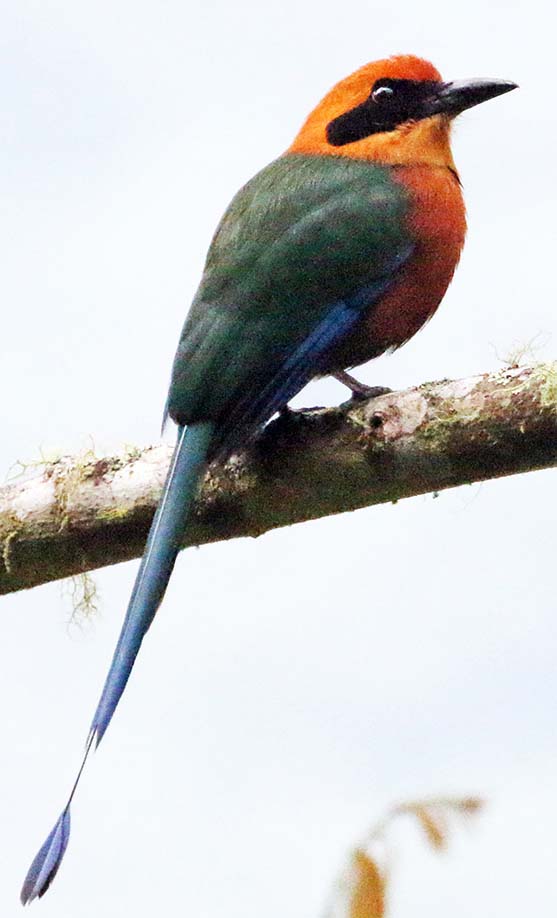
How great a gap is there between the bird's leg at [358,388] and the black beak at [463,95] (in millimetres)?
1097

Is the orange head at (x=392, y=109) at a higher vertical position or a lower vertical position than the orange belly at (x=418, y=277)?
higher

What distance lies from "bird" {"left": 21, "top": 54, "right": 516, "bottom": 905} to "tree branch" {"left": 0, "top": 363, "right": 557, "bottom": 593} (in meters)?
0.10

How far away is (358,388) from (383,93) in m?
1.25

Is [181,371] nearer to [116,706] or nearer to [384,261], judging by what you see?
[384,261]

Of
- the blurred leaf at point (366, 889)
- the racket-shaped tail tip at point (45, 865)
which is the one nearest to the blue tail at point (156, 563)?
the racket-shaped tail tip at point (45, 865)

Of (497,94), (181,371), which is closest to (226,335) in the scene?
(181,371)

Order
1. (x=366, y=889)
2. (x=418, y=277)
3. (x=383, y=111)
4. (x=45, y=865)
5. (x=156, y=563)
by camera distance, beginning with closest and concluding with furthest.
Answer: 1. (x=366, y=889)
2. (x=45, y=865)
3. (x=156, y=563)
4. (x=418, y=277)
5. (x=383, y=111)

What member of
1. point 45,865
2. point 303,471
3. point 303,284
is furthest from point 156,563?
point 303,284

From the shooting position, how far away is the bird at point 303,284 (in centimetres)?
270

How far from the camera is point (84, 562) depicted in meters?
2.83

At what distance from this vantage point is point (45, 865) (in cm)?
232

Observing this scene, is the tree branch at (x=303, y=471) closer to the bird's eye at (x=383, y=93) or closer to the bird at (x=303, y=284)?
the bird at (x=303, y=284)

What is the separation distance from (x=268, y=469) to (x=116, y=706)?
633 millimetres

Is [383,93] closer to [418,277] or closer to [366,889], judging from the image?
[418,277]
